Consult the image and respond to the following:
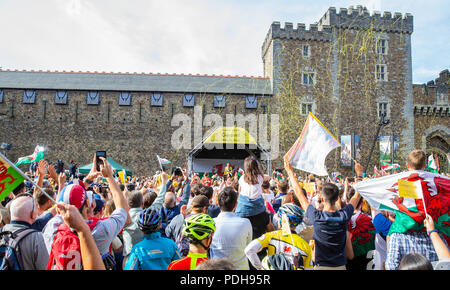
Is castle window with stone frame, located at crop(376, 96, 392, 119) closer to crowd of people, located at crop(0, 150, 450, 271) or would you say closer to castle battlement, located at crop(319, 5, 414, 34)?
castle battlement, located at crop(319, 5, 414, 34)

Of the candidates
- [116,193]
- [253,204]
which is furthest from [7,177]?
[253,204]

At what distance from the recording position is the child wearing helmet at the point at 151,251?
2.75 m

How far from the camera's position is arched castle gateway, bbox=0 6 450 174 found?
2441cm

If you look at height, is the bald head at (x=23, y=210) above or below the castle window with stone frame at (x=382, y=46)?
below

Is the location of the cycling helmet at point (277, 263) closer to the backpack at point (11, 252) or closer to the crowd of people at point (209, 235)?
the crowd of people at point (209, 235)

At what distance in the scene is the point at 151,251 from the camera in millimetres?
2766

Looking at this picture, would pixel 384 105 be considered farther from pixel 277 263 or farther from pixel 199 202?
pixel 277 263

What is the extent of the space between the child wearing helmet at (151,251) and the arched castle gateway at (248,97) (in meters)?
21.1

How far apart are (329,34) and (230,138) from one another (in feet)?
40.0

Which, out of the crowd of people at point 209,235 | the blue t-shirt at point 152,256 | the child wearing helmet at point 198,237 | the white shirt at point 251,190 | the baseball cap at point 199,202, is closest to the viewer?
the crowd of people at point 209,235

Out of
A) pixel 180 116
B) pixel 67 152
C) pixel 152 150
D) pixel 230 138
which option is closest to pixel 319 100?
pixel 230 138

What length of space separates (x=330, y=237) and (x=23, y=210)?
2733mm

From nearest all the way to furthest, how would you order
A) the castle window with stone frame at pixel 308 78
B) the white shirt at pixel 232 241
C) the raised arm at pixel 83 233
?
the raised arm at pixel 83 233, the white shirt at pixel 232 241, the castle window with stone frame at pixel 308 78

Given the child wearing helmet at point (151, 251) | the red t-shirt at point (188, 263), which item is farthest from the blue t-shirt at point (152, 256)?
the red t-shirt at point (188, 263)
